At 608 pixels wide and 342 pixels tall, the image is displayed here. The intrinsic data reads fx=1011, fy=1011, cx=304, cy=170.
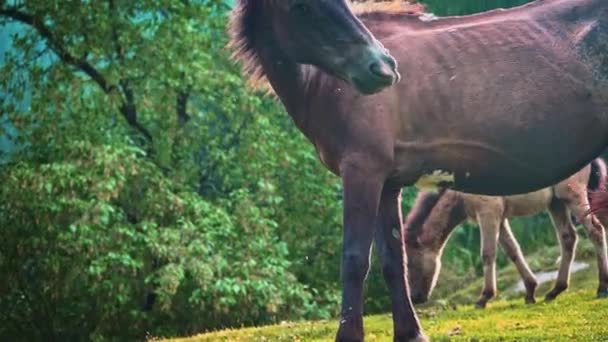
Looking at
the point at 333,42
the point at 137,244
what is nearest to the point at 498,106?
the point at 333,42

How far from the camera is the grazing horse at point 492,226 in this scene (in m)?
12.7

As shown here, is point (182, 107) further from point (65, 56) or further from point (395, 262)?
point (395, 262)

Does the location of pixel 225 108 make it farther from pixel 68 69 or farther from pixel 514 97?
pixel 514 97

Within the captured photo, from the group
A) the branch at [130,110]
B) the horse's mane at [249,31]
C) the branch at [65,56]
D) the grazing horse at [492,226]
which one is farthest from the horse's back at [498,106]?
the branch at [130,110]

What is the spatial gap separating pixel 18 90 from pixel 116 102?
1.95 meters

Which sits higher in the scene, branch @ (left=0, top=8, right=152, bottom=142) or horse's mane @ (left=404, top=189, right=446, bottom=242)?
branch @ (left=0, top=8, right=152, bottom=142)

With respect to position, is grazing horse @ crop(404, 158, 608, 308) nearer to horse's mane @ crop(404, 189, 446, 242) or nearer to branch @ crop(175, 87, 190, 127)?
horse's mane @ crop(404, 189, 446, 242)

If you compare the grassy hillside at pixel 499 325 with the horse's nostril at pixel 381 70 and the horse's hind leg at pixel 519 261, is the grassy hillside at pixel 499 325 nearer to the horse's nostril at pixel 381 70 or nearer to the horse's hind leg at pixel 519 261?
the horse's hind leg at pixel 519 261

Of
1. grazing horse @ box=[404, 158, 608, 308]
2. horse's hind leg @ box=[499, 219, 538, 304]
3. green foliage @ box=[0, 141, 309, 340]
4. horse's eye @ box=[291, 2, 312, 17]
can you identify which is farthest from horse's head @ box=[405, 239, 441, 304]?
horse's eye @ box=[291, 2, 312, 17]

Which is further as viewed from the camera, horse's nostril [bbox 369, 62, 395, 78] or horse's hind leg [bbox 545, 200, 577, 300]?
horse's hind leg [bbox 545, 200, 577, 300]

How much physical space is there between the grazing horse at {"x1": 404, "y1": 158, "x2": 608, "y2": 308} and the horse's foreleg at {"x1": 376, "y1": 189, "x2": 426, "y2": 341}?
5435 mm

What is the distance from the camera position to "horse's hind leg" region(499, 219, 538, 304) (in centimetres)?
1270

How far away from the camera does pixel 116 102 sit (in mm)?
18766

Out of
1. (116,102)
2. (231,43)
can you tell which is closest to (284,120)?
(116,102)
